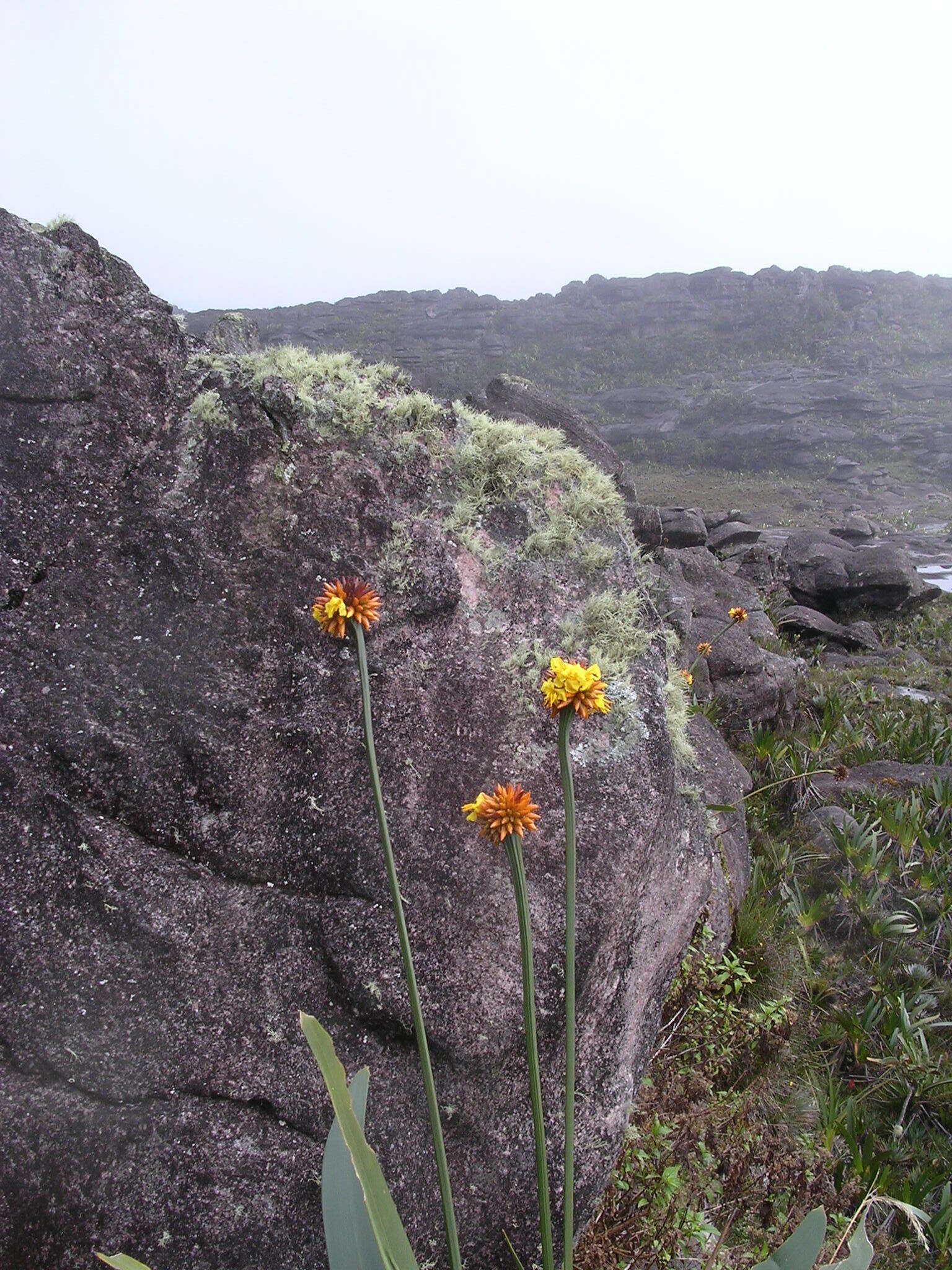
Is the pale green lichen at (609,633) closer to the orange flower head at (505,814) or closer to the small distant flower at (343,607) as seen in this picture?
the small distant flower at (343,607)

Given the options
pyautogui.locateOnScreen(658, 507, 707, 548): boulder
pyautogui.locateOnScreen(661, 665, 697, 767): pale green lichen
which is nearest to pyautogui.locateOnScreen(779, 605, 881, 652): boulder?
pyautogui.locateOnScreen(658, 507, 707, 548): boulder

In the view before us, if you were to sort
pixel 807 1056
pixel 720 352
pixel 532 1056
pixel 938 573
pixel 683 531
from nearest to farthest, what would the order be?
1. pixel 532 1056
2. pixel 807 1056
3. pixel 683 531
4. pixel 938 573
5. pixel 720 352

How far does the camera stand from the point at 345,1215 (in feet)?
4.63

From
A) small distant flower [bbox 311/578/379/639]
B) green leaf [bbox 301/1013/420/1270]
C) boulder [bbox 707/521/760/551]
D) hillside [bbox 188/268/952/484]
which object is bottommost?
boulder [bbox 707/521/760/551]

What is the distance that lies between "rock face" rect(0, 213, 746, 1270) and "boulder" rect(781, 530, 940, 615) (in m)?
20.5

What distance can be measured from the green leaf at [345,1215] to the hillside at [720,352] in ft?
216

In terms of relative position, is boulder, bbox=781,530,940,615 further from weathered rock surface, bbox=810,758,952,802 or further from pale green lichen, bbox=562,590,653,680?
pale green lichen, bbox=562,590,653,680

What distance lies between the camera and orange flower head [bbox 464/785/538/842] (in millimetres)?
1357

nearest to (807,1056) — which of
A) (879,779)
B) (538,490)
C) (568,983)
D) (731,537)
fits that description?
(538,490)

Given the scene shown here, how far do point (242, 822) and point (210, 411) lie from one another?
4.08ft

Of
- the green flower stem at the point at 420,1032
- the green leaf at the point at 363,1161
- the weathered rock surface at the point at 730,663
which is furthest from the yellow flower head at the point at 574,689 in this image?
the weathered rock surface at the point at 730,663

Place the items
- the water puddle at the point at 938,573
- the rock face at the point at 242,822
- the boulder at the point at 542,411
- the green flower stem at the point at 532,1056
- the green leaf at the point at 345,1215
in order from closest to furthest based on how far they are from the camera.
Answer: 1. the green flower stem at the point at 532,1056
2. the green leaf at the point at 345,1215
3. the rock face at the point at 242,822
4. the boulder at the point at 542,411
5. the water puddle at the point at 938,573

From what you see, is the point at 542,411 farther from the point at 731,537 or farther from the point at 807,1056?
the point at 731,537

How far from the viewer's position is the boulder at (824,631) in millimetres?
17844
